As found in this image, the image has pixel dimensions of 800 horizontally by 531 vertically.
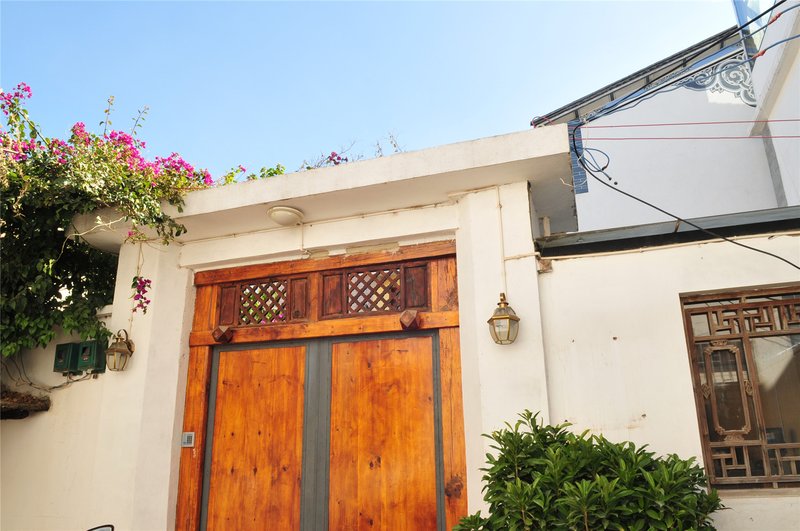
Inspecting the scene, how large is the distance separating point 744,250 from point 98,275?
6.07 metres

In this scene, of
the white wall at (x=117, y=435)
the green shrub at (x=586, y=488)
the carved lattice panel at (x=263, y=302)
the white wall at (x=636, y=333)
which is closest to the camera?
the green shrub at (x=586, y=488)

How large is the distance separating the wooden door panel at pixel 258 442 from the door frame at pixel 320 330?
0.50 ft

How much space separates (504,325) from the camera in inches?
159

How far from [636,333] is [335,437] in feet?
8.22

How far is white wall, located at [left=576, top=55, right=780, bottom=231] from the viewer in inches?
326

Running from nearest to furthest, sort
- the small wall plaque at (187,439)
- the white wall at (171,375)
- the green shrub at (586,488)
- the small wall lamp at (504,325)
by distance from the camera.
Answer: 1. the green shrub at (586,488)
2. the small wall lamp at (504,325)
3. the white wall at (171,375)
4. the small wall plaque at (187,439)

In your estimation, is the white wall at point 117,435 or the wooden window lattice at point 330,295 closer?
the wooden window lattice at point 330,295

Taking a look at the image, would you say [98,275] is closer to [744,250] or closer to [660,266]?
[660,266]

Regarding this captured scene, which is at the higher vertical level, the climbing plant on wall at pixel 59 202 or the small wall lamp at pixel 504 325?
the climbing plant on wall at pixel 59 202

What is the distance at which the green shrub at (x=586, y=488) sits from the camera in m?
3.06

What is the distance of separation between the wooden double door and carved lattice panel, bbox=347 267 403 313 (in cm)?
27

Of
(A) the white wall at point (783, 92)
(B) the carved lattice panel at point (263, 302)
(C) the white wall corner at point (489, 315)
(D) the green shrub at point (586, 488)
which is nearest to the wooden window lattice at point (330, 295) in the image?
(B) the carved lattice panel at point (263, 302)

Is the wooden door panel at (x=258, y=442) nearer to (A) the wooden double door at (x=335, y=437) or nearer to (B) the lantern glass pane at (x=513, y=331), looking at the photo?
(A) the wooden double door at (x=335, y=437)

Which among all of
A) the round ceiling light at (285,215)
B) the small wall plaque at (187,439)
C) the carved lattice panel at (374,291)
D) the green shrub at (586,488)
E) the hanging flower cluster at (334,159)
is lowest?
the green shrub at (586,488)
